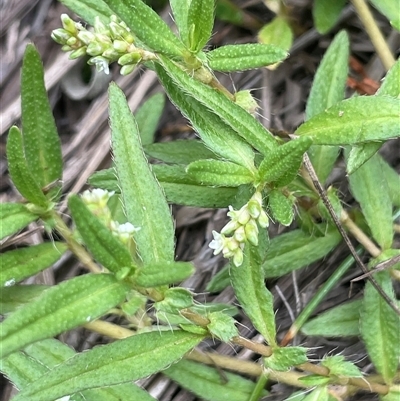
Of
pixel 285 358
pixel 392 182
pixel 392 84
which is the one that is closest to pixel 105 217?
pixel 285 358

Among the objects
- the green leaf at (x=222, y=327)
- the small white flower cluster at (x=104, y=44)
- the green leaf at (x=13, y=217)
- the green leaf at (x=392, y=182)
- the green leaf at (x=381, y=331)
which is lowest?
the green leaf at (x=381, y=331)

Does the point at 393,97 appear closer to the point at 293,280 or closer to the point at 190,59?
the point at 190,59

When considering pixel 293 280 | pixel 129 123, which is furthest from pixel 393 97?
pixel 293 280

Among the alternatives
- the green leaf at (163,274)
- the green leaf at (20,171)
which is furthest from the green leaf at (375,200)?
the green leaf at (20,171)

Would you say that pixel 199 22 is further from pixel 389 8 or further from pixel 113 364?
pixel 113 364

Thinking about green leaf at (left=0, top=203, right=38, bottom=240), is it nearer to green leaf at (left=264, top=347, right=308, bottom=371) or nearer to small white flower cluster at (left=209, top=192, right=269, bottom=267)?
small white flower cluster at (left=209, top=192, right=269, bottom=267)

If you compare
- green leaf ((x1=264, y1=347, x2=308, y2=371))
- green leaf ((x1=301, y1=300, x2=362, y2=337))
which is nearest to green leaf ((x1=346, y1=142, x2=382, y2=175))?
green leaf ((x1=264, y1=347, x2=308, y2=371))

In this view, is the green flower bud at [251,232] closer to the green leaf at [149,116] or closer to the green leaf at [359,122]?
the green leaf at [359,122]
